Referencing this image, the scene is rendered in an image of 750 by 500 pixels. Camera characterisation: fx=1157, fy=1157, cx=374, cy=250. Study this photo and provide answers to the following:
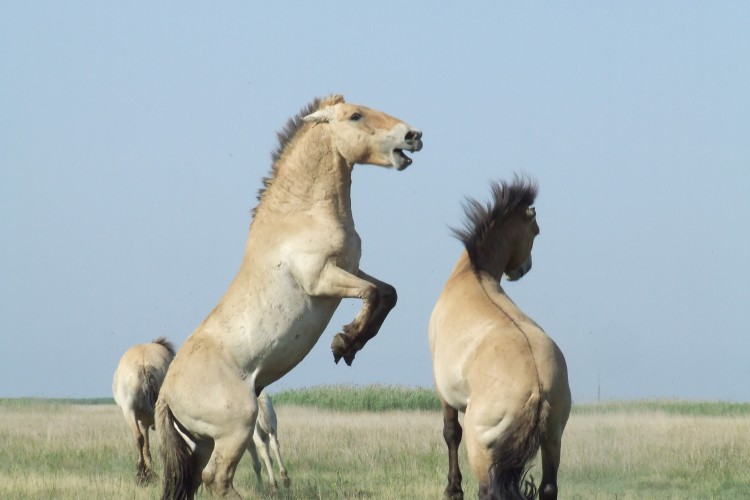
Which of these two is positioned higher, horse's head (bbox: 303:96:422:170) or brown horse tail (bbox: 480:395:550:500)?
horse's head (bbox: 303:96:422:170)

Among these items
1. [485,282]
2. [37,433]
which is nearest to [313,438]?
[37,433]

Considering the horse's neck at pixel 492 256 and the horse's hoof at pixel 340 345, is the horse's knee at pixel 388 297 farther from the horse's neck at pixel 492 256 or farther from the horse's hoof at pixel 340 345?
the horse's neck at pixel 492 256

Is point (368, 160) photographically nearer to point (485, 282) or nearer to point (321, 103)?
point (321, 103)

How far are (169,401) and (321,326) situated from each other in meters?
1.13

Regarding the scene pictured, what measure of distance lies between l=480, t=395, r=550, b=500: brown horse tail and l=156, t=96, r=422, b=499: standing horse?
3.79 feet

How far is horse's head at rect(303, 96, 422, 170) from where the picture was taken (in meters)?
7.60

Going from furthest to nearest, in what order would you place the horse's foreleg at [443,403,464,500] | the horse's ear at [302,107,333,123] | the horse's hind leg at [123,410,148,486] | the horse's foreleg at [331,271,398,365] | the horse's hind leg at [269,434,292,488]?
the horse's hind leg at [123,410,148,486], the horse's hind leg at [269,434,292,488], the horse's foreleg at [443,403,464,500], the horse's ear at [302,107,333,123], the horse's foreleg at [331,271,398,365]

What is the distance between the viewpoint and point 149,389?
12.3 m

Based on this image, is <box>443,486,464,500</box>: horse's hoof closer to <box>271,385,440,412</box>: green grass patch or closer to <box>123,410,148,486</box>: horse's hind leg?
<box>123,410,148,486</box>: horse's hind leg

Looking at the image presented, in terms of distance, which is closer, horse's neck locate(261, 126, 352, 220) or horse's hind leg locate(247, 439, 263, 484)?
horse's neck locate(261, 126, 352, 220)

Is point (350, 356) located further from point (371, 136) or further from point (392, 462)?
point (392, 462)

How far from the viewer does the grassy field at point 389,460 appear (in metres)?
9.87

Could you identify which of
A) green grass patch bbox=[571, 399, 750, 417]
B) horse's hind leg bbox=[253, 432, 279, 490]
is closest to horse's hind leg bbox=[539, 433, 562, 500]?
horse's hind leg bbox=[253, 432, 279, 490]

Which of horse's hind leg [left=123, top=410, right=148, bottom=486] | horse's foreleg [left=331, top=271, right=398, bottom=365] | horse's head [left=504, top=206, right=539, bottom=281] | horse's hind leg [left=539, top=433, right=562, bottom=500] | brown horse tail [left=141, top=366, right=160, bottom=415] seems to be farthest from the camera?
brown horse tail [left=141, top=366, right=160, bottom=415]
